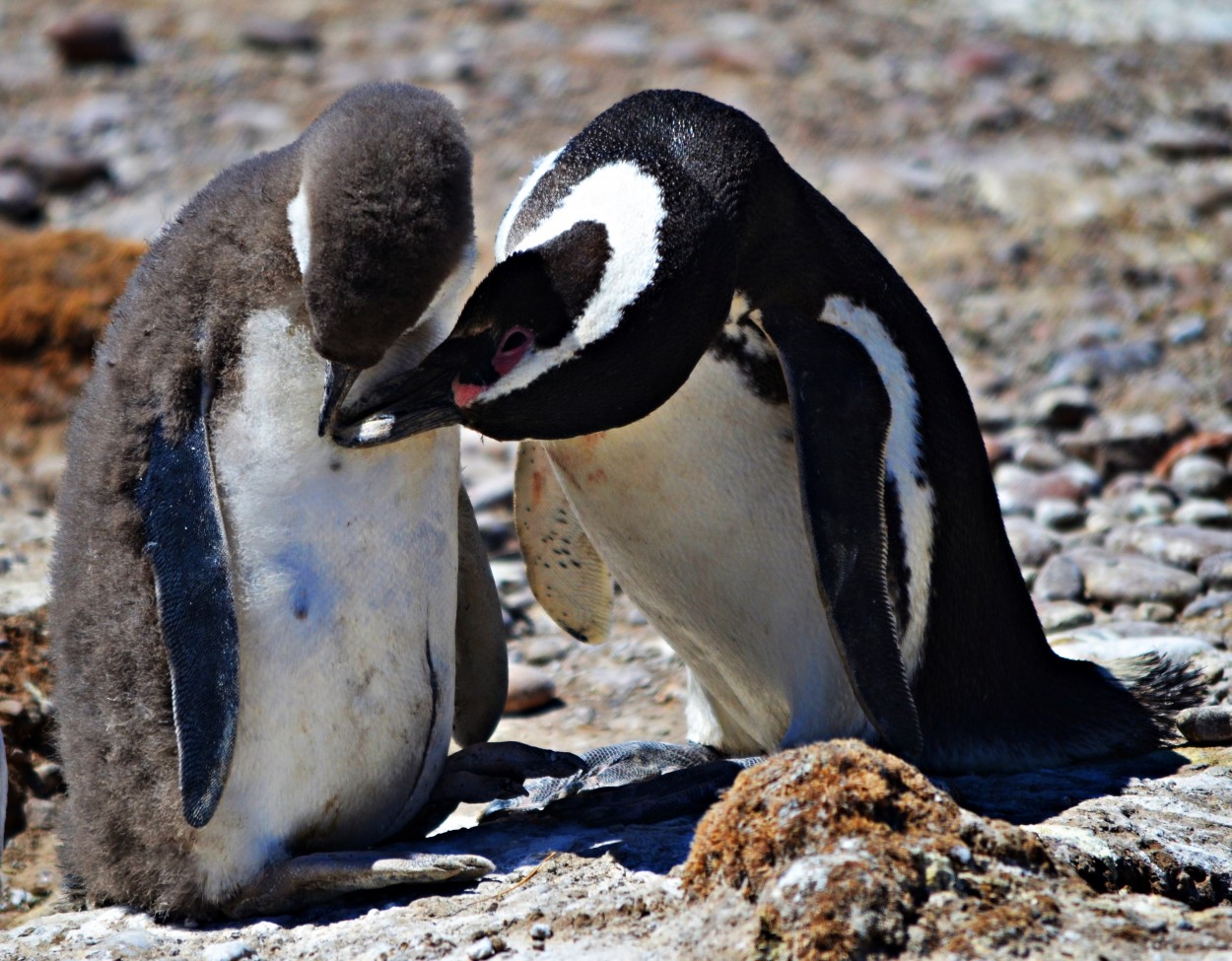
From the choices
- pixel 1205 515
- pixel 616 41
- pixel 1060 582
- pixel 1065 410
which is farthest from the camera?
pixel 616 41

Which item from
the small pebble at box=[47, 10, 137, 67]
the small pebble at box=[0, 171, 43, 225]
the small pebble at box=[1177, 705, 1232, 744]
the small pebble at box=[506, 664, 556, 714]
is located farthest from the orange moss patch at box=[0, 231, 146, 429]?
the small pebble at box=[47, 10, 137, 67]

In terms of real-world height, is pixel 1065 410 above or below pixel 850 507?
above

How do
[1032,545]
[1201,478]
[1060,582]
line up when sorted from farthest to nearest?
[1201,478], [1032,545], [1060,582]

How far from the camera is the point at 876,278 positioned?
3.34 metres

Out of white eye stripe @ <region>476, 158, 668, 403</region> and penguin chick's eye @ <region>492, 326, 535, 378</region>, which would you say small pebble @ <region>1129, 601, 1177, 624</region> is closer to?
white eye stripe @ <region>476, 158, 668, 403</region>

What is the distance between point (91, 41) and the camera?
975 centimetres

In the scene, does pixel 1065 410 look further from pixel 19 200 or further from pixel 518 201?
pixel 19 200

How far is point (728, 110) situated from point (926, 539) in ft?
3.12

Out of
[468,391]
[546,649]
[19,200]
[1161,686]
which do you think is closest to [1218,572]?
[1161,686]

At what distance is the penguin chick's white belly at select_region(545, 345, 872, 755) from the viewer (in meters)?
3.21

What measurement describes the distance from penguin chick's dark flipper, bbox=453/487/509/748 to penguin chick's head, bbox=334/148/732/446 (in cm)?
61

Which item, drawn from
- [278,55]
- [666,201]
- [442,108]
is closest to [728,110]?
[666,201]

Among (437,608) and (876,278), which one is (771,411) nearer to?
(876,278)

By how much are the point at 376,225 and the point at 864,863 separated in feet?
4.11
